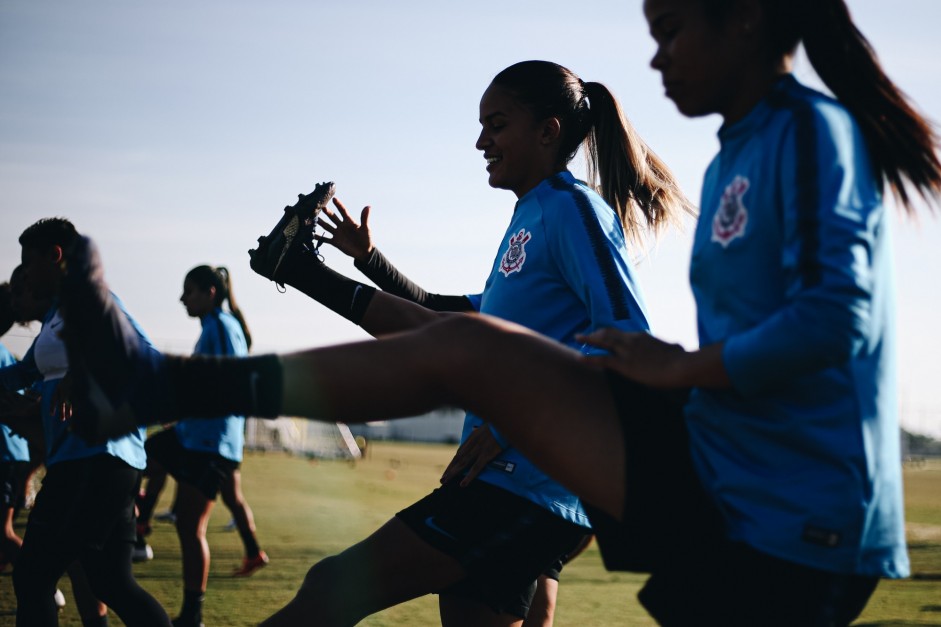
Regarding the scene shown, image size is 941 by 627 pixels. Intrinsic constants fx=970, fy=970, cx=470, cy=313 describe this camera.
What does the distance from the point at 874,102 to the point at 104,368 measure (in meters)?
1.75

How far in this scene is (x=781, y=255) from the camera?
1.97 meters

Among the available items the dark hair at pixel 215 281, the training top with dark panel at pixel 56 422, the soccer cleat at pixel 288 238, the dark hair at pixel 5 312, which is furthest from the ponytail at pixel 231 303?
the soccer cleat at pixel 288 238

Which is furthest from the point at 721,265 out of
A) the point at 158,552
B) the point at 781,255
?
the point at 158,552

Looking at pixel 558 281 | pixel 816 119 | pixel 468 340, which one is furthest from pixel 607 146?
pixel 468 340

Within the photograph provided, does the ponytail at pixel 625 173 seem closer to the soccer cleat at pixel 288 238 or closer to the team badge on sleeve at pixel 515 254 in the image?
the team badge on sleeve at pixel 515 254

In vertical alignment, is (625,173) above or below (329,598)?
above

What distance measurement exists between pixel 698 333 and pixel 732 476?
14.5 inches

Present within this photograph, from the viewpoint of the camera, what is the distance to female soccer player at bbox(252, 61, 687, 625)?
2787 mm

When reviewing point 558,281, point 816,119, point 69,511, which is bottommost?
point 69,511

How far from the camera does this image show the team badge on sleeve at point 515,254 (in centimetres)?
323

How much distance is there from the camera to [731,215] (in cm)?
208

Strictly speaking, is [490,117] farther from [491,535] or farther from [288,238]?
[491,535]

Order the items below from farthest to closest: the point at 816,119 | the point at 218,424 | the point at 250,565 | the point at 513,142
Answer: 1. the point at 250,565
2. the point at 218,424
3. the point at 513,142
4. the point at 816,119

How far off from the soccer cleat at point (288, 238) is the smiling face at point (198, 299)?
452 cm
